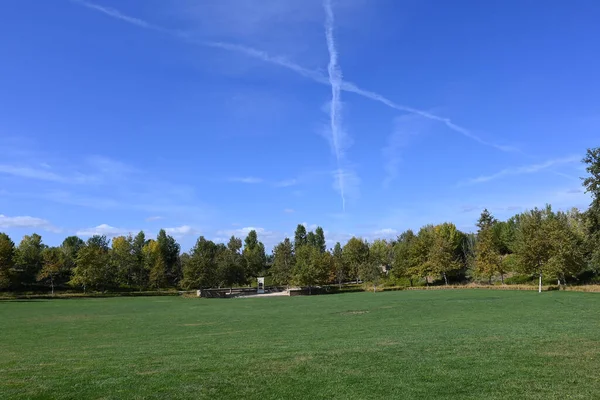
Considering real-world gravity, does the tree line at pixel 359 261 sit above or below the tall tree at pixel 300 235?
below

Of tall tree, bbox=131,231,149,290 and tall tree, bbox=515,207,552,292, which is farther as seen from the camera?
tall tree, bbox=131,231,149,290

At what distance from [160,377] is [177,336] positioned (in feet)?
34.4

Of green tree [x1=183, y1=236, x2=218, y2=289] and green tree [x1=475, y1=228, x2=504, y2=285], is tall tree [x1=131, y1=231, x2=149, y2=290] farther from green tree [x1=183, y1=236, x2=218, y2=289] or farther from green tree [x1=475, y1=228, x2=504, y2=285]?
green tree [x1=475, y1=228, x2=504, y2=285]

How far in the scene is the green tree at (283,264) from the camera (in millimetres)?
96312

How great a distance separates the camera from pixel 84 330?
25.1 meters

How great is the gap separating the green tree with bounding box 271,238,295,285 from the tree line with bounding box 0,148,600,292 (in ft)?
0.88

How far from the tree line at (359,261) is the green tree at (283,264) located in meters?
0.27

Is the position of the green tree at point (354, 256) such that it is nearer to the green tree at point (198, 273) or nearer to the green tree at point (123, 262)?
the green tree at point (198, 273)

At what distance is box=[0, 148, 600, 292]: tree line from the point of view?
61344 mm

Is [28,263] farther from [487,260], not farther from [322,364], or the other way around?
[322,364]

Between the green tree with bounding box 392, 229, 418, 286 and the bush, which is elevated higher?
the green tree with bounding box 392, 229, 418, 286

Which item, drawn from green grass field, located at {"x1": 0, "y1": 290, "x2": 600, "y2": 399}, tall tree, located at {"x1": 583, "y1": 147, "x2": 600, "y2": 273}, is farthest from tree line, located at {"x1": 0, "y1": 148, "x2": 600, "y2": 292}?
green grass field, located at {"x1": 0, "y1": 290, "x2": 600, "y2": 399}

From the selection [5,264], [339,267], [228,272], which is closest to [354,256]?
[339,267]

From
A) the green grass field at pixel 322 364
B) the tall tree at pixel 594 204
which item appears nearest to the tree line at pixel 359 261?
the tall tree at pixel 594 204
